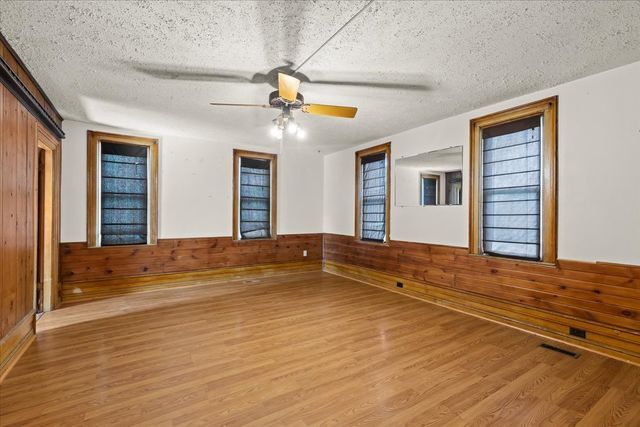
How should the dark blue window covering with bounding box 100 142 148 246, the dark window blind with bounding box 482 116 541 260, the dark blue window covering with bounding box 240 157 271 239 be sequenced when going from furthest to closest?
1. the dark blue window covering with bounding box 240 157 271 239
2. the dark blue window covering with bounding box 100 142 148 246
3. the dark window blind with bounding box 482 116 541 260

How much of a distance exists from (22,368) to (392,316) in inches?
138

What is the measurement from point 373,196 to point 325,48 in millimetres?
3462

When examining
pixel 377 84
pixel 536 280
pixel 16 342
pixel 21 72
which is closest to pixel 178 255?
pixel 16 342

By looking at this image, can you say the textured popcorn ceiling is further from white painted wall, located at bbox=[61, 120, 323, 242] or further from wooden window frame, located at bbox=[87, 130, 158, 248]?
white painted wall, located at bbox=[61, 120, 323, 242]

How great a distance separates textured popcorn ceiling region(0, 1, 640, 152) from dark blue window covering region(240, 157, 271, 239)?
92.8 inches

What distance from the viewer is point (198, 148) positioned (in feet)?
17.6

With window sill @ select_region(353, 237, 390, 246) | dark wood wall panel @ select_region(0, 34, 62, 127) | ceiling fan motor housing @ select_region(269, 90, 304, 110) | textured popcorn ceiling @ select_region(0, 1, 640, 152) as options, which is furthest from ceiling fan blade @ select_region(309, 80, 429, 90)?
window sill @ select_region(353, 237, 390, 246)

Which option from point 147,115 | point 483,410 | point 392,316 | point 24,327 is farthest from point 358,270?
point 24,327

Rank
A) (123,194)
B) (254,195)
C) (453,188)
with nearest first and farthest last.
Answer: (453,188)
(123,194)
(254,195)

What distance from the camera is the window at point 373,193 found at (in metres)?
5.27

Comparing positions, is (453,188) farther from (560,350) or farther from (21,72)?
(21,72)

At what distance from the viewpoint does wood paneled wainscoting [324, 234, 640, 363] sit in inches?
107

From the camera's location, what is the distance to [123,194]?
4844 mm

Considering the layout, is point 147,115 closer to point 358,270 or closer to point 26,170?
point 26,170
